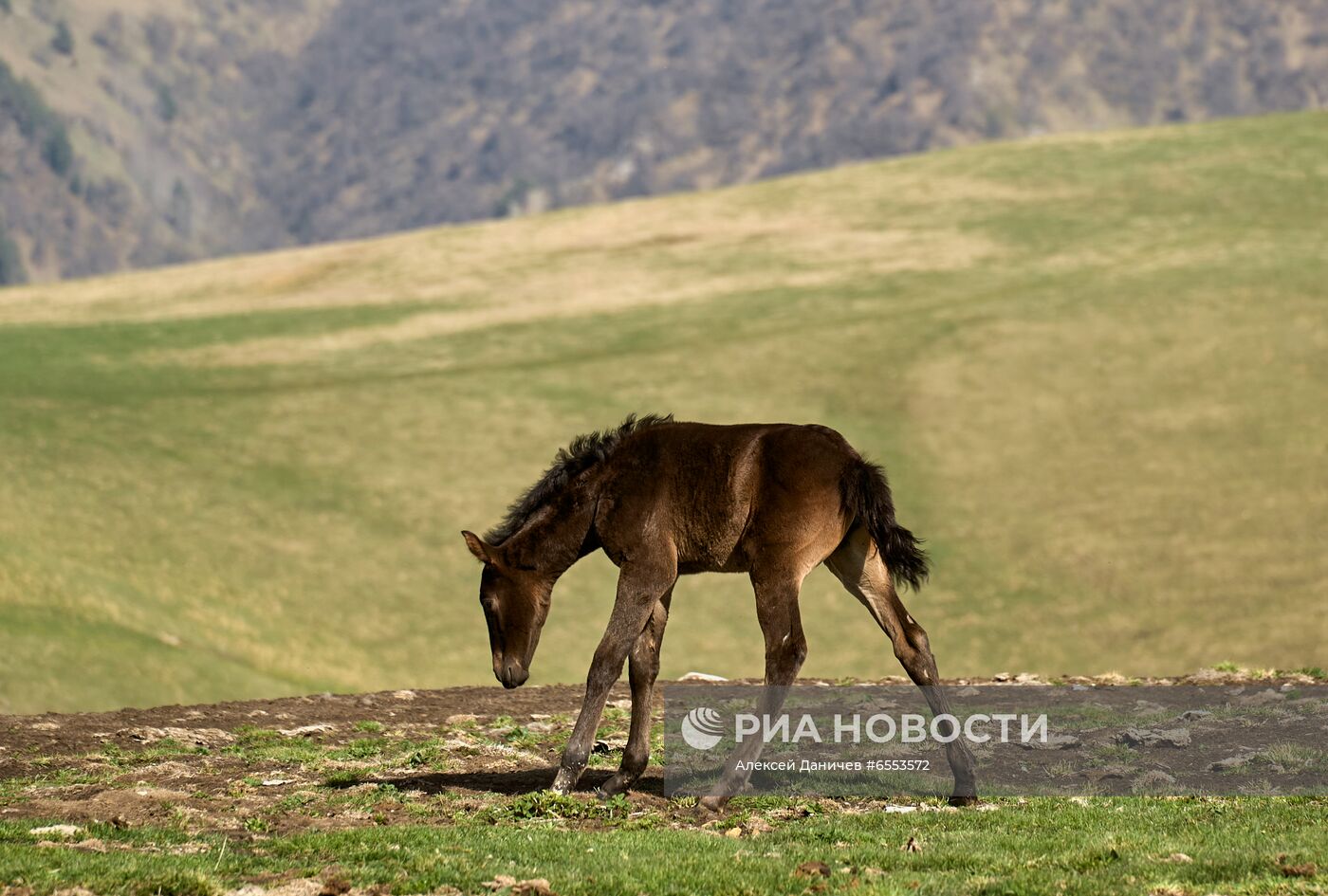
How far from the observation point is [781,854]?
40.2ft

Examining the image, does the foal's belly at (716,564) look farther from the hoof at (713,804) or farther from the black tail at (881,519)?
the hoof at (713,804)

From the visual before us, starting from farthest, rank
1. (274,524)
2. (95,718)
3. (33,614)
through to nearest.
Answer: (274,524) < (33,614) < (95,718)

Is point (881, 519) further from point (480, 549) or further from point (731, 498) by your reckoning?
point (480, 549)

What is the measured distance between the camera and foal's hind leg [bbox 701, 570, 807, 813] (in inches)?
557

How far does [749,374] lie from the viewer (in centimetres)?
5506

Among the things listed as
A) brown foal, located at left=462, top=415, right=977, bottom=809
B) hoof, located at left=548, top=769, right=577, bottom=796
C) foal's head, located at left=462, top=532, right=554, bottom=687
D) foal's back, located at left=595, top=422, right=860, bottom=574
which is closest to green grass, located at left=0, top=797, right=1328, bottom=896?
hoof, located at left=548, top=769, right=577, bottom=796

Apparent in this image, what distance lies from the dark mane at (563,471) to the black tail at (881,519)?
2.05 m

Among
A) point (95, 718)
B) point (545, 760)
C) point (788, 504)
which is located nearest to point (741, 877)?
point (788, 504)

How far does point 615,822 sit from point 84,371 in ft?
160

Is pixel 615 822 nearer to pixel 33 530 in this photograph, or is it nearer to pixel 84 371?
pixel 33 530

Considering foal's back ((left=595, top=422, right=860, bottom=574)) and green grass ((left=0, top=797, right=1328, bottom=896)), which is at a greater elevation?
foal's back ((left=595, top=422, right=860, bottom=574))

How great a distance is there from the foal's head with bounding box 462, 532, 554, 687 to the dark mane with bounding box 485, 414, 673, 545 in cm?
33

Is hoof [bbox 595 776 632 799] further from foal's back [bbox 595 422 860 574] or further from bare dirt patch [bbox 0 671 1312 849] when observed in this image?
foal's back [bbox 595 422 860 574]

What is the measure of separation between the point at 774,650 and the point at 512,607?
274cm
